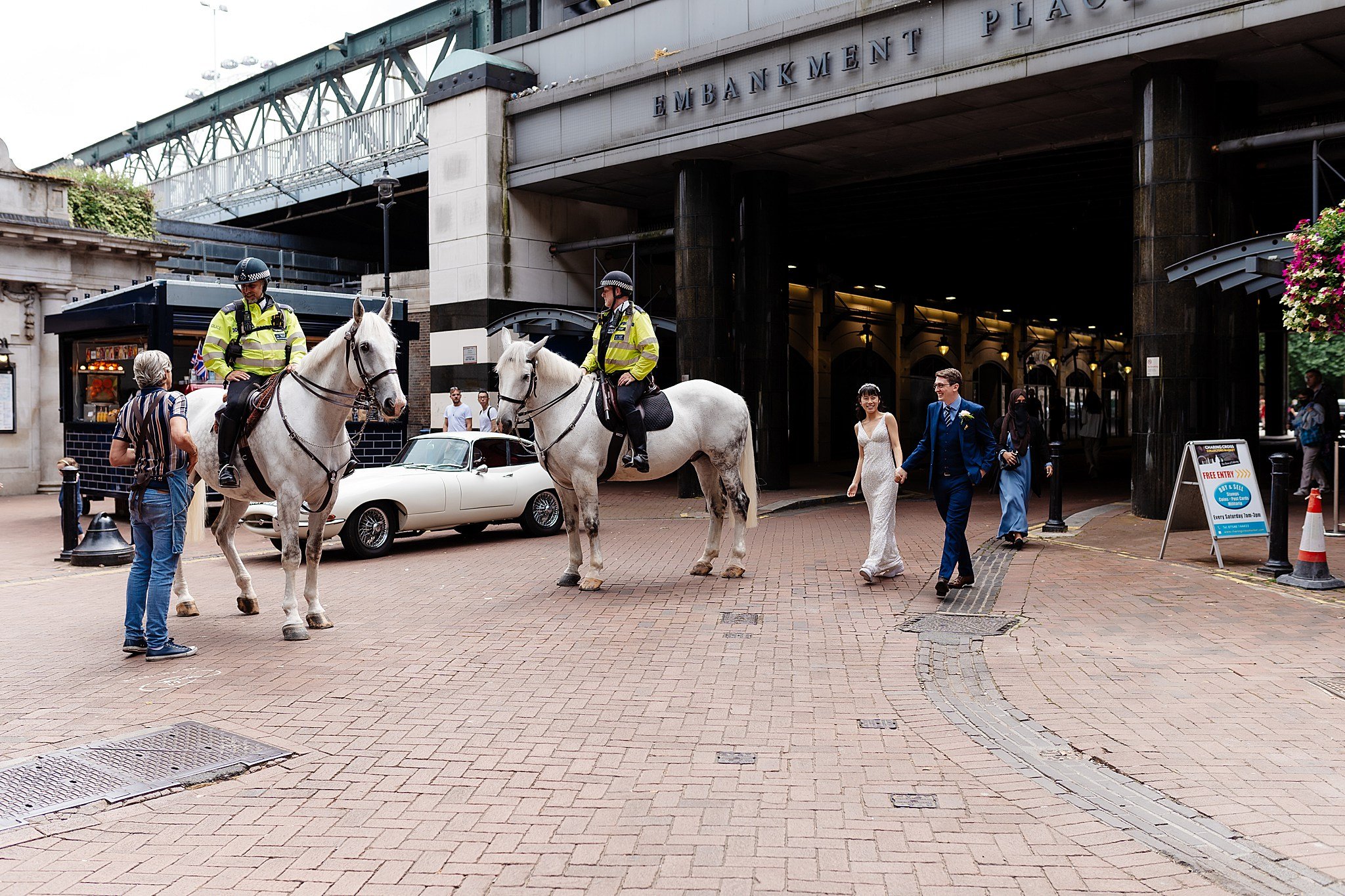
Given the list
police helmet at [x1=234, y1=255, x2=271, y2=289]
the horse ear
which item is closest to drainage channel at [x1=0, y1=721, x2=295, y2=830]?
police helmet at [x1=234, y1=255, x2=271, y2=289]

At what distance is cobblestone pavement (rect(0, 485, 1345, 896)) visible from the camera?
383cm

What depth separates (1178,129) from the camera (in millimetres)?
13383

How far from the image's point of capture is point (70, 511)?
1234 cm

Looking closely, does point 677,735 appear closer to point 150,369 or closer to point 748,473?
point 150,369

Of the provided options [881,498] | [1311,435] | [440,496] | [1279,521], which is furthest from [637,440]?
[1311,435]

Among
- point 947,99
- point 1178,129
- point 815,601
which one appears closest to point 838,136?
point 947,99

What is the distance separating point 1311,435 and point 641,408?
10738 mm

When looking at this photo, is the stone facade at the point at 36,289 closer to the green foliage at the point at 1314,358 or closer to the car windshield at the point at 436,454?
the car windshield at the point at 436,454

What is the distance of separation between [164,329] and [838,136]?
1107cm

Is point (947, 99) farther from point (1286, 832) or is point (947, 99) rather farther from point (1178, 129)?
point (1286, 832)

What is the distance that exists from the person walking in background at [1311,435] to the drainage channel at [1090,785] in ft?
32.3

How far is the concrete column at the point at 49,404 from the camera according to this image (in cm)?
2245

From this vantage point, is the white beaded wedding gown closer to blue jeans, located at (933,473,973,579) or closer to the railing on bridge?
blue jeans, located at (933,473,973,579)

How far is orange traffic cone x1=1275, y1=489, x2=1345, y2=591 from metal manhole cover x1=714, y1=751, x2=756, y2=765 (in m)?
6.61
